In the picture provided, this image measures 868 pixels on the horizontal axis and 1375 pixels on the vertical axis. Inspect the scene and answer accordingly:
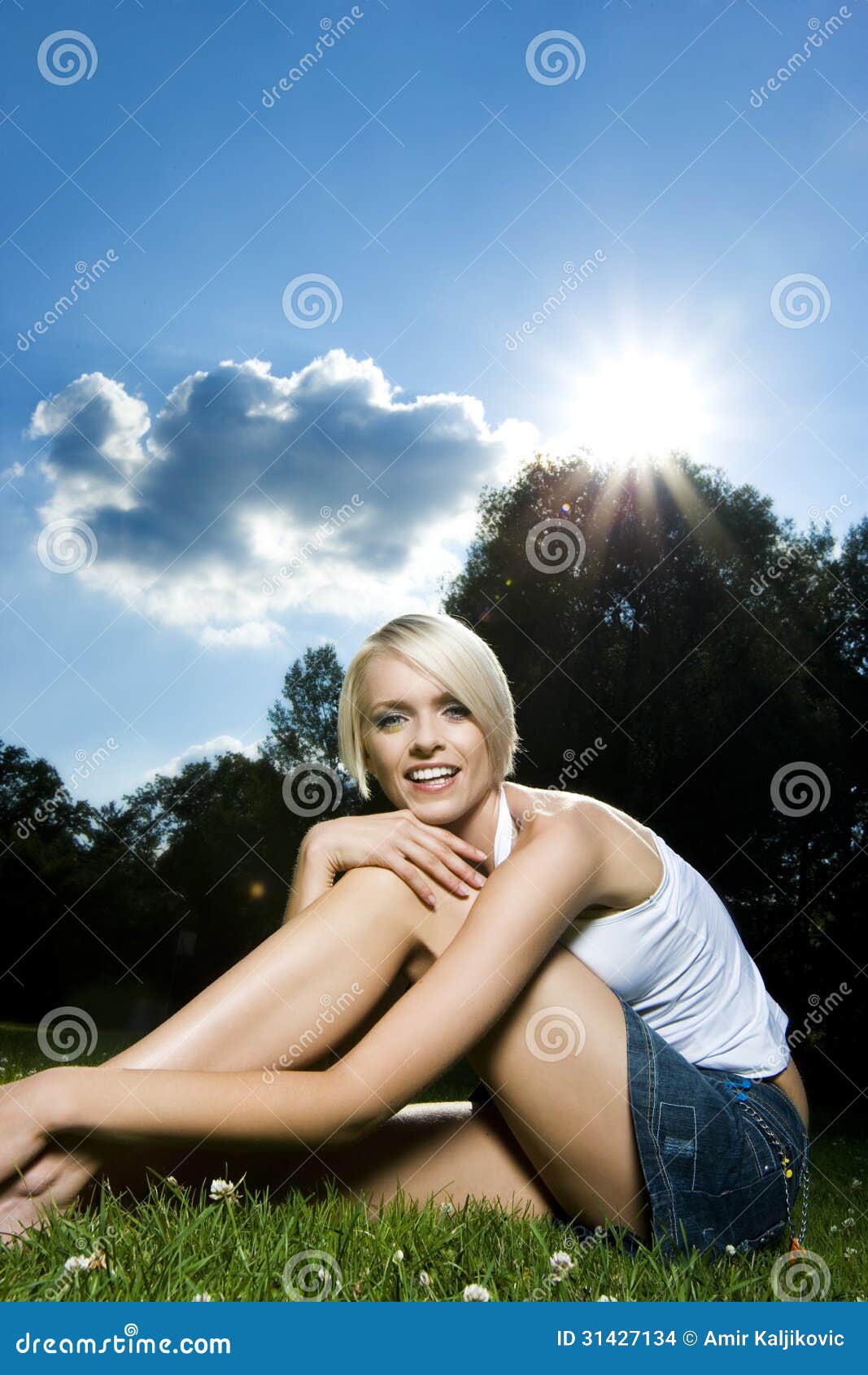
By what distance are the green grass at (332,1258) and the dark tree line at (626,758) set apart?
11.7 metres

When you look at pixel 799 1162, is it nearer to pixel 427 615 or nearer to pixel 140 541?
pixel 427 615

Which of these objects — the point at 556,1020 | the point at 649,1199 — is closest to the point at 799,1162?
the point at 649,1199

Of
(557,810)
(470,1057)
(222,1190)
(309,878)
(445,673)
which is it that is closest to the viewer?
(222,1190)

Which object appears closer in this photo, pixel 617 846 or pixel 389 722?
pixel 617 846

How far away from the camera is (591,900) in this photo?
8.05ft

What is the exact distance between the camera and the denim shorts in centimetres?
225

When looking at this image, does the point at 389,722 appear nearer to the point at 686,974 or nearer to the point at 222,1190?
the point at 686,974

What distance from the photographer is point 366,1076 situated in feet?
6.78

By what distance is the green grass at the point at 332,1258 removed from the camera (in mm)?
1834

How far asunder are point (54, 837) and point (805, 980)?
11.5m

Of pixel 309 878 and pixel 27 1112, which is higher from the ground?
pixel 309 878

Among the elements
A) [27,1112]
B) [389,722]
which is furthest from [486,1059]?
[389,722]

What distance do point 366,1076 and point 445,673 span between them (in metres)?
1.34

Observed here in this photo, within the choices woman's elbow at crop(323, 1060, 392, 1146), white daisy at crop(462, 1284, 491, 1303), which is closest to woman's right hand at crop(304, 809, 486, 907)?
woman's elbow at crop(323, 1060, 392, 1146)
